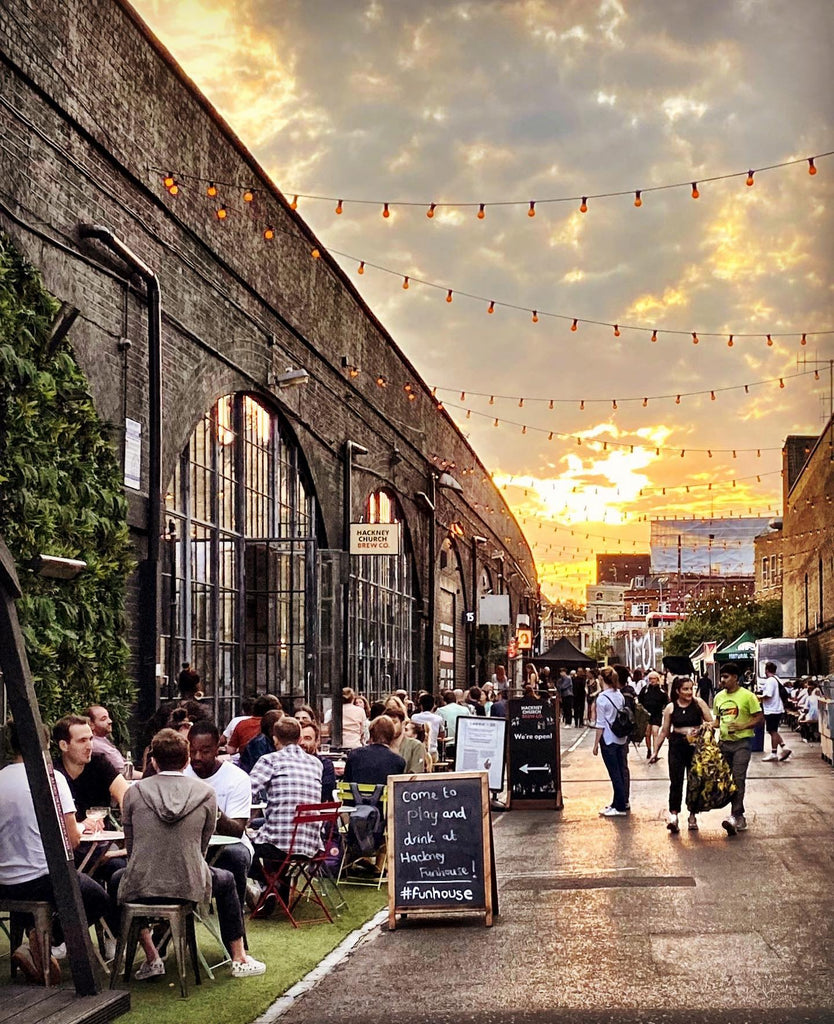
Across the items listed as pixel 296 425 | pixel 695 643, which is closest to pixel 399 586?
pixel 296 425

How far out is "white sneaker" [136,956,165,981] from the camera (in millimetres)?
8109

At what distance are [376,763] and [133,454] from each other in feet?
15.4

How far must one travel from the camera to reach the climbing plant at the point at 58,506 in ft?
38.5

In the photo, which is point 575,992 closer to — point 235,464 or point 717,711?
point 717,711

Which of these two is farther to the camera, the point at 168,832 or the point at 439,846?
the point at 439,846

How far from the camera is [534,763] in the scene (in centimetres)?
1756

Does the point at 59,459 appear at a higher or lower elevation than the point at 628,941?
higher

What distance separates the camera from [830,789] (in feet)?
64.3

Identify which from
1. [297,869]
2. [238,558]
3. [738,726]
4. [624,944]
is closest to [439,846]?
[297,869]

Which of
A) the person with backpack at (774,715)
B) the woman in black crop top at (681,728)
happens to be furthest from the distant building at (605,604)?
the woman in black crop top at (681,728)

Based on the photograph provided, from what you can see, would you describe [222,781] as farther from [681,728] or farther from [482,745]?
[482,745]

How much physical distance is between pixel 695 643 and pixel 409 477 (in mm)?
69045

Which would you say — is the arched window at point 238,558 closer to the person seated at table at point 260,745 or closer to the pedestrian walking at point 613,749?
the person seated at table at point 260,745

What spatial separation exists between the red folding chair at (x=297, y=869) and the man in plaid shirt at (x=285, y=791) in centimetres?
4
